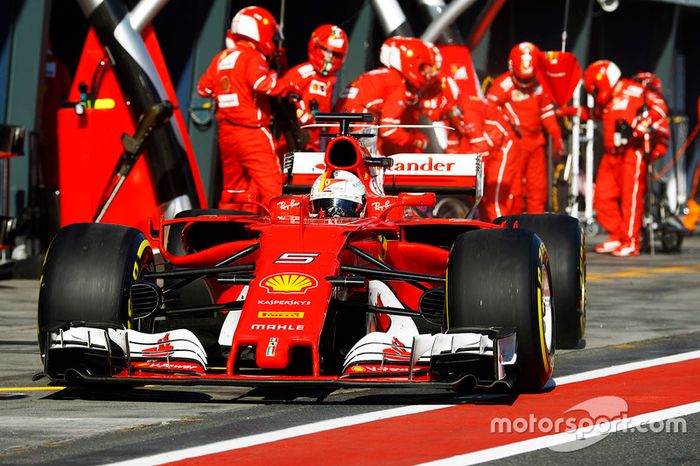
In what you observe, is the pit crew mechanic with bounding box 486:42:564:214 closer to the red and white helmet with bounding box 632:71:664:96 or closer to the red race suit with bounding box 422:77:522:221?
the red race suit with bounding box 422:77:522:221

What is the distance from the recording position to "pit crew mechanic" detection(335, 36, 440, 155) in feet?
54.5

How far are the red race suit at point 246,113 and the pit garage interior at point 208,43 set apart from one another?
2.77ft

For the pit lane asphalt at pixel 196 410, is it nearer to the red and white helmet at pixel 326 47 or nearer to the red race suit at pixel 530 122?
the red and white helmet at pixel 326 47

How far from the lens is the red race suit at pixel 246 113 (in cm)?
1559

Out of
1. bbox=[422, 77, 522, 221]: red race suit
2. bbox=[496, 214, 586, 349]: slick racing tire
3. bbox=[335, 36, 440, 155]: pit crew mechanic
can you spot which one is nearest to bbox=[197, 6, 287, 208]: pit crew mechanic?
bbox=[335, 36, 440, 155]: pit crew mechanic

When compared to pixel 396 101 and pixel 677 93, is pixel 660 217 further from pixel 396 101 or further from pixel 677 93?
pixel 677 93

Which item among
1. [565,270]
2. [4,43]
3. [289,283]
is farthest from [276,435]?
[4,43]

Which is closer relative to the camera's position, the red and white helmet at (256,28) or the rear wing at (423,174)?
the rear wing at (423,174)

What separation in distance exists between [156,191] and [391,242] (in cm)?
643

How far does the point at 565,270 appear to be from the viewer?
371 inches

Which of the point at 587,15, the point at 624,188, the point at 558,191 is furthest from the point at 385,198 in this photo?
the point at 587,15

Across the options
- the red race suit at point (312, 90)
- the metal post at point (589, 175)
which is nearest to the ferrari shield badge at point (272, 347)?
the red race suit at point (312, 90)

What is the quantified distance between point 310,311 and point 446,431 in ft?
3.21

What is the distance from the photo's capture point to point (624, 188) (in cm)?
1975
